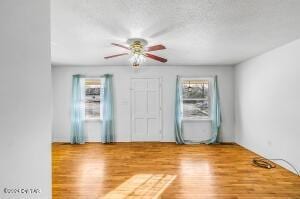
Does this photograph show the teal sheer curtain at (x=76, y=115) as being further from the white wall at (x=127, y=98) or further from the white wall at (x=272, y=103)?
the white wall at (x=272, y=103)

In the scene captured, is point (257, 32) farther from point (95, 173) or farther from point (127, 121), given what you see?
point (127, 121)

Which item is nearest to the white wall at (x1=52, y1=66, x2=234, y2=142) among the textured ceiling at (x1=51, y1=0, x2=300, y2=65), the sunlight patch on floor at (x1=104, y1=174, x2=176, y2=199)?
the textured ceiling at (x1=51, y1=0, x2=300, y2=65)

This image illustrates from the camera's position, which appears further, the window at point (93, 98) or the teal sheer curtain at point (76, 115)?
the window at point (93, 98)

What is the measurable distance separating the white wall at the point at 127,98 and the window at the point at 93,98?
292 millimetres

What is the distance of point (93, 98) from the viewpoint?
6105mm

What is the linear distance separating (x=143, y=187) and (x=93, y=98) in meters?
3.90

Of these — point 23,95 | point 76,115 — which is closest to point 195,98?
point 76,115

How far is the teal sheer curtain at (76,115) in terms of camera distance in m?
5.81

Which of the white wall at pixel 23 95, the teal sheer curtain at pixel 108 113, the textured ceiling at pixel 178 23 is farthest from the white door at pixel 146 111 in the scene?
the white wall at pixel 23 95

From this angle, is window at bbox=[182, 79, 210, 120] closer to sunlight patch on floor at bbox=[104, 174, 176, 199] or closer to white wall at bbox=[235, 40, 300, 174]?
white wall at bbox=[235, 40, 300, 174]

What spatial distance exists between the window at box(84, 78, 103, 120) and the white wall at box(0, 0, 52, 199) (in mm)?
5010

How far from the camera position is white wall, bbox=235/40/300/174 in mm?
3404

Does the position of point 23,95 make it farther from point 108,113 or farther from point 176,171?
point 108,113

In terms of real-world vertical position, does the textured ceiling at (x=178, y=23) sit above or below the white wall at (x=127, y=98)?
above
